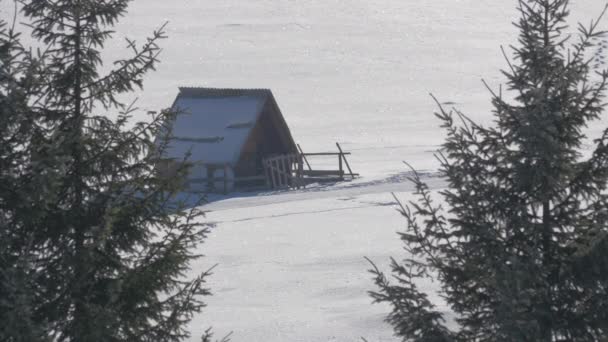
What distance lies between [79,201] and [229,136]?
27.4 m

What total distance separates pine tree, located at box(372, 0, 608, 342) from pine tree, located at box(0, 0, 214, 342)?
1605mm

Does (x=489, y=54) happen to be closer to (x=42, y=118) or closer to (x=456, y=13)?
(x=456, y=13)

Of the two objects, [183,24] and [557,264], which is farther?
[183,24]

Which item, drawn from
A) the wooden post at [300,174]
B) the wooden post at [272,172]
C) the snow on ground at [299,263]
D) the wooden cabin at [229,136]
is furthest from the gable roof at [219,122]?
the snow on ground at [299,263]

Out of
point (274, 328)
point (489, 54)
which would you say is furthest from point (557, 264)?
point (489, 54)

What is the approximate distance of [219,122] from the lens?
1325 inches

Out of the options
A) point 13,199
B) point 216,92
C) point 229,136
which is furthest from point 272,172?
point 13,199

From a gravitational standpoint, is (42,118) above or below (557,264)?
above

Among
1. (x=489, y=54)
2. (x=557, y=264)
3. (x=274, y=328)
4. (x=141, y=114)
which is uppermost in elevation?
(x=489, y=54)

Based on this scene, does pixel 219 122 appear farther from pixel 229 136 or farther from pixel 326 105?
pixel 326 105

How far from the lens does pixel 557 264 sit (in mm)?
5328

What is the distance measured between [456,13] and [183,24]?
116ft

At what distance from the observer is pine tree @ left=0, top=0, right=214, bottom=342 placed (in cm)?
530

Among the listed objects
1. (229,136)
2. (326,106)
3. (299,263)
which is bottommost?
(299,263)
